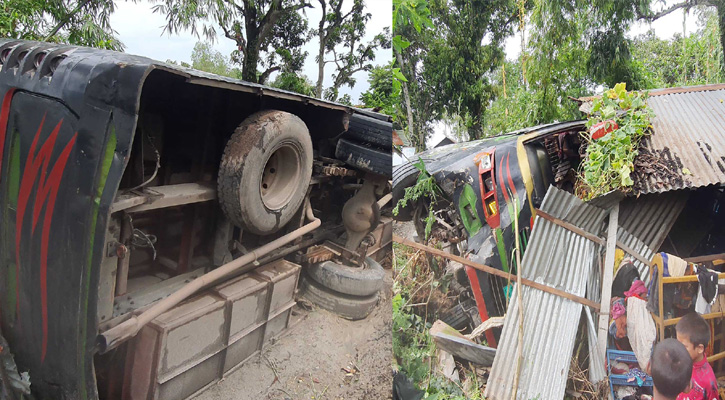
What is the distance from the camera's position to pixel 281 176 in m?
1.57

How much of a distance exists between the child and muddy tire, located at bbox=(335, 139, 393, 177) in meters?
1.39

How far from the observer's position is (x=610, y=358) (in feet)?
6.17

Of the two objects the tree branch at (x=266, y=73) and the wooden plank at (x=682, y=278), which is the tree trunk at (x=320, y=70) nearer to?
the tree branch at (x=266, y=73)

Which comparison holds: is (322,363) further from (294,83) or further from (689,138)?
(689,138)

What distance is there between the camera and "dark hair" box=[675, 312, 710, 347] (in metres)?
1.84

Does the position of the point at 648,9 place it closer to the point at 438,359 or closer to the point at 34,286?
the point at 438,359

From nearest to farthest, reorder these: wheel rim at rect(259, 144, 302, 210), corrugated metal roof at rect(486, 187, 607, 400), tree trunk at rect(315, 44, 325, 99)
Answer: wheel rim at rect(259, 144, 302, 210) → tree trunk at rect(315, 44, 325, 99) → corrugated metal roof at rect(486, 187, 607, 400)

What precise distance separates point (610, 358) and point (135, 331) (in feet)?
6.00

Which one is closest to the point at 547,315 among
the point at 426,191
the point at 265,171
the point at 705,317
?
the point at 705,317

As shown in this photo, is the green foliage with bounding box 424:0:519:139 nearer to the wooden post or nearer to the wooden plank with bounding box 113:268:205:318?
the wooden post

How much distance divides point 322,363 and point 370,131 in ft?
3.03

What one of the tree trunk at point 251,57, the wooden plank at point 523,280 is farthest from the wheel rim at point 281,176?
the wooden plank at point 523,280

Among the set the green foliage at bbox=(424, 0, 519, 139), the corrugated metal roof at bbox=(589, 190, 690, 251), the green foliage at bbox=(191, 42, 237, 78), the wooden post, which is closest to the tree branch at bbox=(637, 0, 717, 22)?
the green foliage at bbox=(424, 0, 519, 139)

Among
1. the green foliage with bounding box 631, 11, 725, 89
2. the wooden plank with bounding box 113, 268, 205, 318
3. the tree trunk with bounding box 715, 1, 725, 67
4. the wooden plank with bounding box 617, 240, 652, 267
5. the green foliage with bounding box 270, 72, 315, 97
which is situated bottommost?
the wooden plank with bounding box 113, 268, 205, 318
